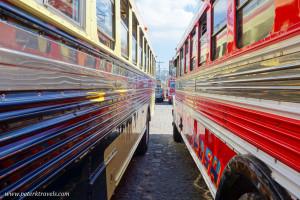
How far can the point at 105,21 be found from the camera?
2.26 meters

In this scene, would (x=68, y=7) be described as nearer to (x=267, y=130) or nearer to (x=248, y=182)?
(x=267, y=130)

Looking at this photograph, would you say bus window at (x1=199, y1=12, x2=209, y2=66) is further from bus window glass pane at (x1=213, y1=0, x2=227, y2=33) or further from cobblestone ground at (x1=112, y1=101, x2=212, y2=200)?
cobblestone ground at (x1=112, y1=101, x2=212, y2=200)

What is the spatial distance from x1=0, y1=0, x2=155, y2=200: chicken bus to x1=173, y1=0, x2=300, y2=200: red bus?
3.70 feet

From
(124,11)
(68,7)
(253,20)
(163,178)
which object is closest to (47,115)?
(68,7)

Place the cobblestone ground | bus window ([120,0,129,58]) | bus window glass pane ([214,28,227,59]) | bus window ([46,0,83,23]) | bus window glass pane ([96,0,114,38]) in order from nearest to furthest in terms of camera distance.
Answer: bus window ([46,0,83,23])
bus window glass pane ([96,0,114,38])
bus window glass pane ([214,28,227,59])
bus window ([120,0,129,58])
the cobblestone ground

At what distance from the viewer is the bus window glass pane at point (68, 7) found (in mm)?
1385

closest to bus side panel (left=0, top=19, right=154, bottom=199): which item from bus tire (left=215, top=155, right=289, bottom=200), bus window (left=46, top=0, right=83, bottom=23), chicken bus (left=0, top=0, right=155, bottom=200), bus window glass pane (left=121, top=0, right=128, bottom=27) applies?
chicken bus (left=0, top=0, right=155, bottom=200)

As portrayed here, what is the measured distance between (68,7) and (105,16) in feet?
2.51

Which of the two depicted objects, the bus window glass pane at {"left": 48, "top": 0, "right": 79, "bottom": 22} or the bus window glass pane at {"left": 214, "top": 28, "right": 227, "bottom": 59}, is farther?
the bus window glass pane at {"left": 214, "top": 28, "right": 227, "bottom": 59}

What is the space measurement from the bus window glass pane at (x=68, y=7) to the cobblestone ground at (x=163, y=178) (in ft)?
8.50

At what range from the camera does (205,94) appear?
9.36 ft

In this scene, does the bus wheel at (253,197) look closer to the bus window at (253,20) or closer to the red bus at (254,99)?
the red bus at (254,99)

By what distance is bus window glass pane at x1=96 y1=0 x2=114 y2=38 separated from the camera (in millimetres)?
2047

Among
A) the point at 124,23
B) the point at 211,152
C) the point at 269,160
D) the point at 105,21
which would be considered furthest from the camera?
the point at 124,23
